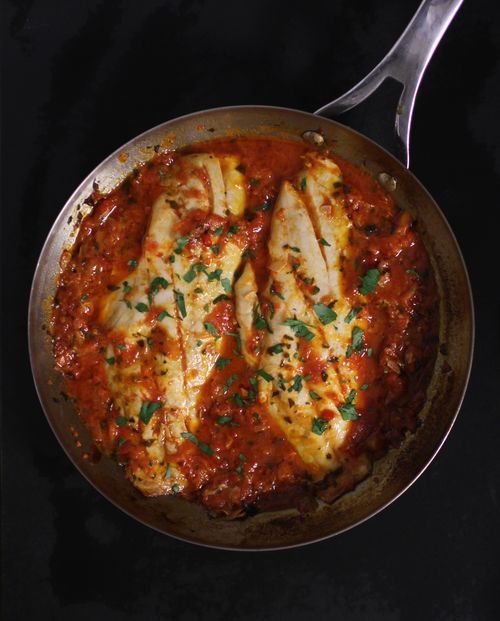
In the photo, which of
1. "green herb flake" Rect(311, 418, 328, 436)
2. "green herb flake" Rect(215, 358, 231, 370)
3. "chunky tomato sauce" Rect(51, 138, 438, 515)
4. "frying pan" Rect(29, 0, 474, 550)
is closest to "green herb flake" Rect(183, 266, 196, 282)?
"chunky tomato sauce" Rect(51, 138, 438, 515)

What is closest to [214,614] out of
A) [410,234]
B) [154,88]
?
[410,234]

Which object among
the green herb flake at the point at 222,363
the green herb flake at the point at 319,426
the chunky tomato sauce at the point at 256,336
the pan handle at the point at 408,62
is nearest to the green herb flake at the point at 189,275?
the chunky tomato sauce at the point at 256,336

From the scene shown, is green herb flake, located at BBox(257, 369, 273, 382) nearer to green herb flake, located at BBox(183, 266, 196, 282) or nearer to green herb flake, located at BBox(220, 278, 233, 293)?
green herb flake, located at BBox(220, 278, 233, 293)

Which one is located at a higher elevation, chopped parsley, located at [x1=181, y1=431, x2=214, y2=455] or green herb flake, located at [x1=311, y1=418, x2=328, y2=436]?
green herb flake, located at [x1=311, y1=418, x2=328, y2=436]

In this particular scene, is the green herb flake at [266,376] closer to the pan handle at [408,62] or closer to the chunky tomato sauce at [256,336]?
the chunky tomato sauce at [256,336]

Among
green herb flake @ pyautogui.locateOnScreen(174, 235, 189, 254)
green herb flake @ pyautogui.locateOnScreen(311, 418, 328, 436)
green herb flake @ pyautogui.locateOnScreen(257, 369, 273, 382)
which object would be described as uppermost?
green herb flake @ pyautogui.locateOnScreen(174, 235, 189, 254)

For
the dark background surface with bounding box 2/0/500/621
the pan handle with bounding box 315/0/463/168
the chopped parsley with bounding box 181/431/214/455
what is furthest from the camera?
the dark background surface with bounding box 2/0/500/621

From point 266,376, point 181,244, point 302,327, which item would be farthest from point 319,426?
point 181,244
